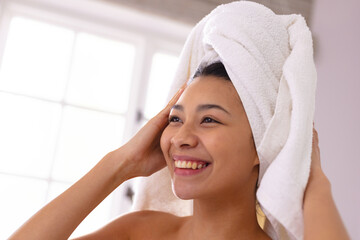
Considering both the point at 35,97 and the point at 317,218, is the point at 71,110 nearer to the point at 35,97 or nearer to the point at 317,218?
the point at 35,97

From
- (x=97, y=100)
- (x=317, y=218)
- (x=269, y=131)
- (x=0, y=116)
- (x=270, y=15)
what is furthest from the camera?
(x=97, y=100)

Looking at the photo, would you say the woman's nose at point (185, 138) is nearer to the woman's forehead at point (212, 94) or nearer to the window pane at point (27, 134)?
the woman's forehead at point (212, 94)

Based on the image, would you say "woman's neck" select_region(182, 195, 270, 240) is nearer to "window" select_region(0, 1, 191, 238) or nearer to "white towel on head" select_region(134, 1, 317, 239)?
"white towel on head" select_region(134, 1, 317, 239)

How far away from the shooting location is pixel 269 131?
3.67 feet

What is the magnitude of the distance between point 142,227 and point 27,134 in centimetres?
150

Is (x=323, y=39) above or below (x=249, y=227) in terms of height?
above

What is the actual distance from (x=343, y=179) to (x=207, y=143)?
1885 mm

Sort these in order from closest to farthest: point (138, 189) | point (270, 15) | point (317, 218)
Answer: point (317, 218) < point (270, 15) < point (138, 189)

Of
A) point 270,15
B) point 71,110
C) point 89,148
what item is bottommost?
point 270,15

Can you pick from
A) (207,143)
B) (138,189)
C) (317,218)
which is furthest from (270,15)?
(138,189)

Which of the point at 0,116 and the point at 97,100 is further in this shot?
the point at 97,100

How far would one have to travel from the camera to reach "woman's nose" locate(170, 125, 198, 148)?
1.14m

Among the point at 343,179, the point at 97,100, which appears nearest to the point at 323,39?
the point at 343,179

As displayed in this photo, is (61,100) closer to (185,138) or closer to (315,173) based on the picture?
(185,138)
